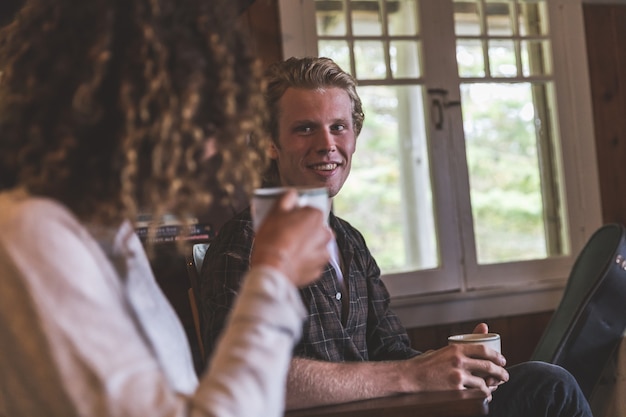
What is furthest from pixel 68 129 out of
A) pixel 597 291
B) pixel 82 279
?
pixel 597 291

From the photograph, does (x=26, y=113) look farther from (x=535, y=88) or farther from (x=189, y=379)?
(x=535, y=88)

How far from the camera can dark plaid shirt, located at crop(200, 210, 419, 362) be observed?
168 cm

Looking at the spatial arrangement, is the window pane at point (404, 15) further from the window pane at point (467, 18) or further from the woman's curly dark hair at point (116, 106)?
the woman's curly dark hair at point (116, 106)

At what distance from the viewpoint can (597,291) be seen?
2414 millimetres

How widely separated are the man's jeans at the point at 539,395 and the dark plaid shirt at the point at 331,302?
0.80ft

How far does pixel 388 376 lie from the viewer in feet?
5.29

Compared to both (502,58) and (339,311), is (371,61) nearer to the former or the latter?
(502,58)

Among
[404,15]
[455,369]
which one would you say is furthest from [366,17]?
[455,369]

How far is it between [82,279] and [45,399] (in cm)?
13

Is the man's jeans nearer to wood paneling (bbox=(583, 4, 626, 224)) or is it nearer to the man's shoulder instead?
the man's shoulder

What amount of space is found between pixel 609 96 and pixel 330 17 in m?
1.15

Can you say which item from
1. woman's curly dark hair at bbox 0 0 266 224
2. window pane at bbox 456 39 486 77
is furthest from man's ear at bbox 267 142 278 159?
window pane at bbox 456 39 486 77

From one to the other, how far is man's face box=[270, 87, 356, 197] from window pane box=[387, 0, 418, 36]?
1.06m

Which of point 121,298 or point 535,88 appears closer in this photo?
point 121,298
